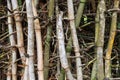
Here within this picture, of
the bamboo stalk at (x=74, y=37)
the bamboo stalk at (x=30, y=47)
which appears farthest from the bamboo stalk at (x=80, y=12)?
the bamboo stalk at (x=30, y=47)

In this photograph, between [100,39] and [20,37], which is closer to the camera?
[100,39]

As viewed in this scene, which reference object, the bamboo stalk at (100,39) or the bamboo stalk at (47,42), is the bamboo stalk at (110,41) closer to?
the bamboo stalk at (100,39)

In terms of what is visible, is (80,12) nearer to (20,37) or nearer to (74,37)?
(74,37)

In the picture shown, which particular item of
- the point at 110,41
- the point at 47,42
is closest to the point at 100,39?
the point at 110,41

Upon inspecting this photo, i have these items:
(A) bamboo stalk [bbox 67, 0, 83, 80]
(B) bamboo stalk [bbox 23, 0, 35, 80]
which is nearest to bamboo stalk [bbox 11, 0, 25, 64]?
(B) bamboo stalk [bbox 23, 0, 35, 80]

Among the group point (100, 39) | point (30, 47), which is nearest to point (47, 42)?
point (30, 47)

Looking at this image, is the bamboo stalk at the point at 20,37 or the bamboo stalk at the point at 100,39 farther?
the bamboo stalk at the point at 20,37

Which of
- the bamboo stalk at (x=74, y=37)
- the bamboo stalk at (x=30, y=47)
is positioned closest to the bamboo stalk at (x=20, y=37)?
the bamboo stalk at (x=30, y=47)

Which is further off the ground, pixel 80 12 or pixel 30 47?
pixel 80 12

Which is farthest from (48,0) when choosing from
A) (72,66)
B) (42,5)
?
(72,66)

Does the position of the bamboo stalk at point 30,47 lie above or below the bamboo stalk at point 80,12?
below

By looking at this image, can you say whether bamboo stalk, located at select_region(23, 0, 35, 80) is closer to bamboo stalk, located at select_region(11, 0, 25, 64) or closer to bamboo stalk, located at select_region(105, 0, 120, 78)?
bamboo stalk, located at select_region(11, 0, 25, 64)

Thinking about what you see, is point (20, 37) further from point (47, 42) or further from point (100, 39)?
point (100, 39)

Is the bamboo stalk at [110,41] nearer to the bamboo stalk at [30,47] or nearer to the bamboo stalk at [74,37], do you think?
the bamboo stalk at [74,37]
